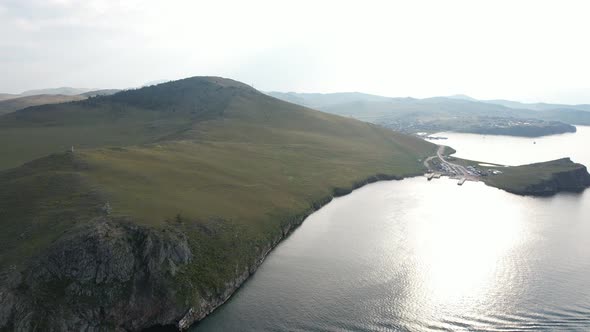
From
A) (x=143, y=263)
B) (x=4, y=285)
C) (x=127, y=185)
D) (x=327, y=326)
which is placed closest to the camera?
(x=4, y=285)

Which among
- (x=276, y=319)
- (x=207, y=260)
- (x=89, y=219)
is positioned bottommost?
(x=276, y=319)

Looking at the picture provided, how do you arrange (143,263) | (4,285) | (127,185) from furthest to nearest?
(127,185) < (143,263) < (4,285)

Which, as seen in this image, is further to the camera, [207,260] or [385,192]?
[385,192]

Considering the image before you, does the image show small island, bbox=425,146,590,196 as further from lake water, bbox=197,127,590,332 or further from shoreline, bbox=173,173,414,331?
shoreline, bbox=173,173,414,331

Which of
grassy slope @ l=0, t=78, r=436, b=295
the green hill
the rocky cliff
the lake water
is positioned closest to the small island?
the rocky cliff

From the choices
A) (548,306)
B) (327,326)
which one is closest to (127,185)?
(327,326)

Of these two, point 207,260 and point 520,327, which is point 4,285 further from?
point 520,327

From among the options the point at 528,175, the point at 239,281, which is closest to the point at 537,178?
the point at 528,175
